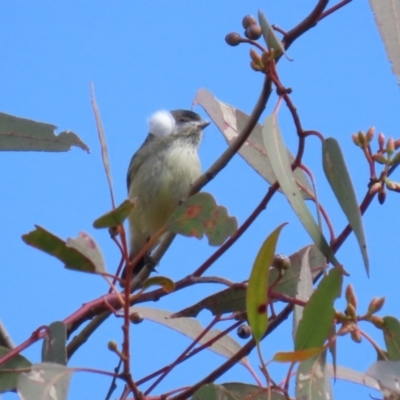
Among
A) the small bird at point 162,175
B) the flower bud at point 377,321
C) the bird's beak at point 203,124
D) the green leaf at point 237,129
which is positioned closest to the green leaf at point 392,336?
the flower bud at point 377,321

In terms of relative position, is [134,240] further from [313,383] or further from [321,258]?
[313,383]

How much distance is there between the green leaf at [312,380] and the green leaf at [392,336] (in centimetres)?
13

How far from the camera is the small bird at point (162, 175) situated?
4762 millimetres

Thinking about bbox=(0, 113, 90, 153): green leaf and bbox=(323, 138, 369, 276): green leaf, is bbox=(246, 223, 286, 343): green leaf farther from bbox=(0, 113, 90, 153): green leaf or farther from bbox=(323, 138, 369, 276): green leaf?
bbox=(0, 113, 90, 153): green leaf

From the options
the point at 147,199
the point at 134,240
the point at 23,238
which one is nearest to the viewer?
the point at 23,238

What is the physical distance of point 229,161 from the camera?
1994 mm

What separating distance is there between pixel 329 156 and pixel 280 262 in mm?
250

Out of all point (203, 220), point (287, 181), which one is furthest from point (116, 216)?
point (287, 181)

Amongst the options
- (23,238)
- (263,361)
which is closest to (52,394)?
(23,238)

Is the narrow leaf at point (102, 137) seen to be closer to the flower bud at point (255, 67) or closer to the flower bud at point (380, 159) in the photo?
the flower bud at point (255, 67)

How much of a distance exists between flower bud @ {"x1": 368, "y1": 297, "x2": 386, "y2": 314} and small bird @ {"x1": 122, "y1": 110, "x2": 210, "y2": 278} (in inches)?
123

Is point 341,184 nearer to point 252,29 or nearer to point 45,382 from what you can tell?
point 252,29

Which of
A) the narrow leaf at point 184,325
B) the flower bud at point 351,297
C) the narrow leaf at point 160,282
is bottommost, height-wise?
the narrow leaf at point 160,282

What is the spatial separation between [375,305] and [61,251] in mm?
593
